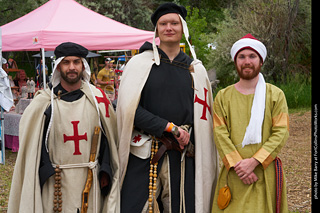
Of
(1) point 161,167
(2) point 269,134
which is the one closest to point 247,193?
(2) point 269,134

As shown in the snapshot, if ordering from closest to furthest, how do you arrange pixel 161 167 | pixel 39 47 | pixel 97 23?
pixel 161 167, pixel 39 47, pixel 97 23

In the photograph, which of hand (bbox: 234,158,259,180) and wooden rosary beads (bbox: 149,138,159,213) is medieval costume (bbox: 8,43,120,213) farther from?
hand (bbox: 234,158,259,180)

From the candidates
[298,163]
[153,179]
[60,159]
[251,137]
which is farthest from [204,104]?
[298,163]

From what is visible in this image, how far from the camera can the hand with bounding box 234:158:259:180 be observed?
106 inches

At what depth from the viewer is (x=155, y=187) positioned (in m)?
2.88

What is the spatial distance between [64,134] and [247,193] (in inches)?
53.5

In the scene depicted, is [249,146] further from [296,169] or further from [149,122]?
[296,169]

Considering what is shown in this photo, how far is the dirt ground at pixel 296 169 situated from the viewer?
4840 mm

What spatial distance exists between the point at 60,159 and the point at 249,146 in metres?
1.35

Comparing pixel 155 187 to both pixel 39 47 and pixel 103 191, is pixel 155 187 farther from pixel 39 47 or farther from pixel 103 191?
pixel 39 47

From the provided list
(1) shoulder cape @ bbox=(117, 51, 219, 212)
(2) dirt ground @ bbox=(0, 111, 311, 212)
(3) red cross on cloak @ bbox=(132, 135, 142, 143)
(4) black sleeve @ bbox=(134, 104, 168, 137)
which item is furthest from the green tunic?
(2) dirt ground @ bbox=(0, 111, 311, 212)

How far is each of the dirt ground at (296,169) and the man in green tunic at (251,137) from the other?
2.01 m

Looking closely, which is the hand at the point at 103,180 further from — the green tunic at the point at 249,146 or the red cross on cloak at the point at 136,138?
the green tunic at the point at 249,146

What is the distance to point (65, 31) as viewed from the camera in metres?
7.90
